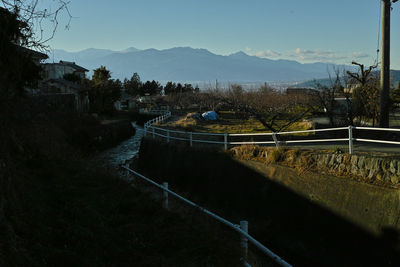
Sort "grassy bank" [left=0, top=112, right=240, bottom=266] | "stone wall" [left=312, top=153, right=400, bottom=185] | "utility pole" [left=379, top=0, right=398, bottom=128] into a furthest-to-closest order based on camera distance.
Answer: "utility pole" [left=379, top=0, right=398, bottom=128]
"stone wall" [left=312, top=153, right=400, bottom=185]
"grassy bank" [left=0, top=112, right=240, bottom=266]

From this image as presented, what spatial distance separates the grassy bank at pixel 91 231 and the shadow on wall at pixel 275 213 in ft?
8.85

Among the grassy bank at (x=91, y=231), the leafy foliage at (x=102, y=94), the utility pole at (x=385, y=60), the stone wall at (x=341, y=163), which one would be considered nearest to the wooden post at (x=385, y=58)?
the utility pole at (x=385, y=60)

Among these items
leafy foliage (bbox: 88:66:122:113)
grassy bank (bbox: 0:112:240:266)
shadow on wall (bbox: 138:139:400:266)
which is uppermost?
leafy foliage (bbox: 88:66:122:113)

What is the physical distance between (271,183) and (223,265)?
5.37m

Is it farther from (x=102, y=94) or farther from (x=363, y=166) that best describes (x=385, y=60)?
(x=102, y=94)

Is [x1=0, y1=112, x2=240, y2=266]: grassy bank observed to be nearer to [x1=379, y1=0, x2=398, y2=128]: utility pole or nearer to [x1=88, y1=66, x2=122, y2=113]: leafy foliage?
[x1=379, y1=0, x2=398, y2=128]: utility pole

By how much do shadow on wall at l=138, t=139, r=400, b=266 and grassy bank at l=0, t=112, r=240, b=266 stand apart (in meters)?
2.70

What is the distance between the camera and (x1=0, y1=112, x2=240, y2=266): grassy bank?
477cm

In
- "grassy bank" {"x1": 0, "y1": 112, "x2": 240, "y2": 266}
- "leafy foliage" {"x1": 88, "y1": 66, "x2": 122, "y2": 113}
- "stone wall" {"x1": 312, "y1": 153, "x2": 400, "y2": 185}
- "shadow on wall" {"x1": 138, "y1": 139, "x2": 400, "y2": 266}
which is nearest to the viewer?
"grassy bank" {"x1": 0, "y1": 112, "x2": 240, "y2": 266}

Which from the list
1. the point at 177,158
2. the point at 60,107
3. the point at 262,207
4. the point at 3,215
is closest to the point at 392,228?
the point at 262,207

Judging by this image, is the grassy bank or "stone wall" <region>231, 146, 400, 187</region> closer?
the grassy bank

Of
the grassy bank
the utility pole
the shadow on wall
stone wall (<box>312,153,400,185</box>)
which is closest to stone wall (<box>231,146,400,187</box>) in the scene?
stone wall (<box>312,153,400,185</box>)

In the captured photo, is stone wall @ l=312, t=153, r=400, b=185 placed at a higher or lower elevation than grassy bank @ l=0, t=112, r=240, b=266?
higher

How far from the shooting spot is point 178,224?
6.62 metres
